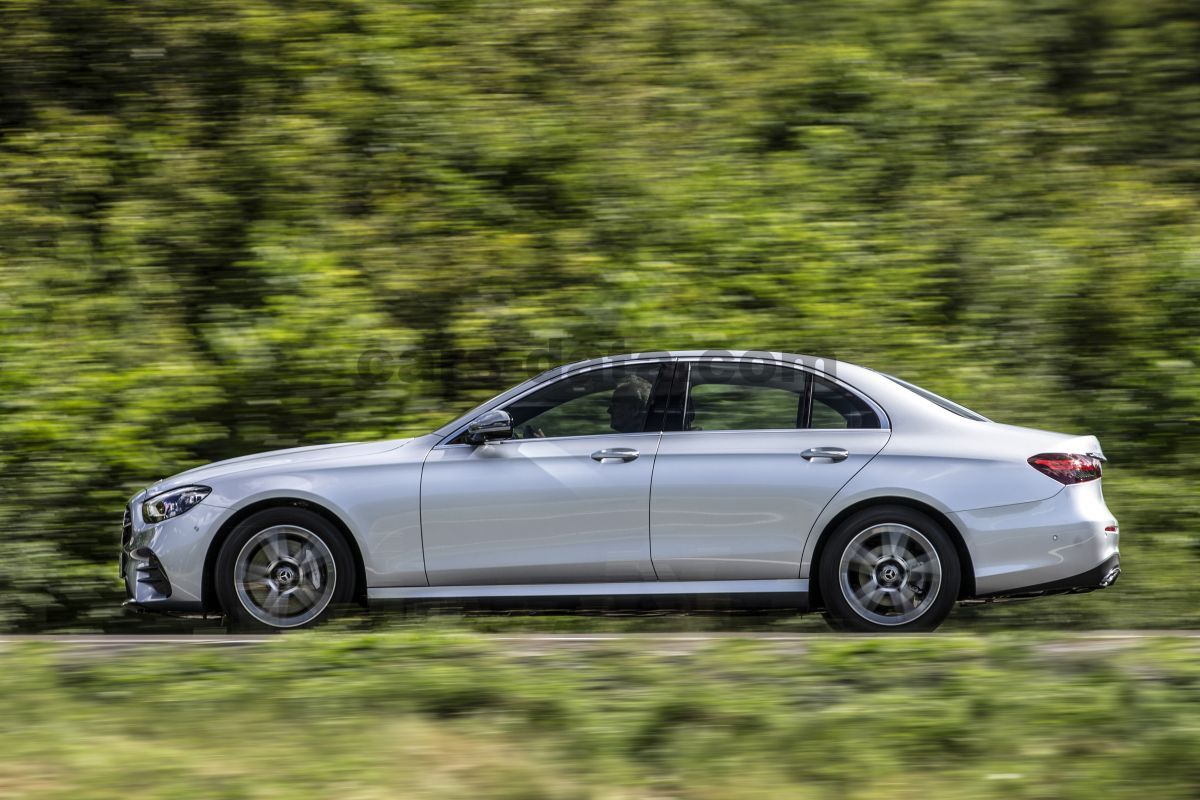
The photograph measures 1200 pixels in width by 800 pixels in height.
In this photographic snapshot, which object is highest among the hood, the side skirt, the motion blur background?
the motion blur background

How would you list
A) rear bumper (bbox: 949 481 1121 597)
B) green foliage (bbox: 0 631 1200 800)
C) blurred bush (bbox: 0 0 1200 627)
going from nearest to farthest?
1. green foliage (bbox: 0 631 1200 800)
2. rear bumper (bbox: 949 481 1121 597)
3. blurred bush (bbox: 0 0 1200 627)

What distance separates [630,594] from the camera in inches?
279

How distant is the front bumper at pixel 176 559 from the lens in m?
7.27

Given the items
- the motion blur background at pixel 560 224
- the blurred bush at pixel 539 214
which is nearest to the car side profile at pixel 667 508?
the motion blur background at pixel 560 224

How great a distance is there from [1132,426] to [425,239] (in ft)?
20.0

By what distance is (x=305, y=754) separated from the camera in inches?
193

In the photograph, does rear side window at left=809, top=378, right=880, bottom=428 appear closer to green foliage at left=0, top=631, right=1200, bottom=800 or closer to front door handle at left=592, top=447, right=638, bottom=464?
front door handle at left=592, top=447, right=638, bottom=464

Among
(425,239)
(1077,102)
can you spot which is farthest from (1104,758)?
(1077,102)

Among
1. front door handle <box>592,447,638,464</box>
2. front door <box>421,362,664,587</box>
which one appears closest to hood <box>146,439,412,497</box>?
front door <box>421,362,664,587</box>

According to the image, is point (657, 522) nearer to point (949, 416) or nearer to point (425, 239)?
point (949, 416)

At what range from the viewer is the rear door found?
702 cm

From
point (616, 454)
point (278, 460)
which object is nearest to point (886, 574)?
point (616, 454)

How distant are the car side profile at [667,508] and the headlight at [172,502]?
0.6 inches

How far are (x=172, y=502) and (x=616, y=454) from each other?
8.00 ft
